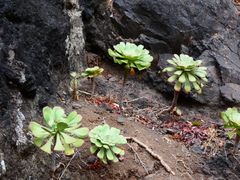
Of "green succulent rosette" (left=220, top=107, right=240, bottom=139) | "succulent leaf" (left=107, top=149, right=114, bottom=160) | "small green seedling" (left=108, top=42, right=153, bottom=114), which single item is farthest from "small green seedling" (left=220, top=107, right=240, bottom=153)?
"succulent leaf" (left=107, top=149, right=114, bottom=160)

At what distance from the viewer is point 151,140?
12.1ft

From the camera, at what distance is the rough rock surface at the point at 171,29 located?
5.48 meters

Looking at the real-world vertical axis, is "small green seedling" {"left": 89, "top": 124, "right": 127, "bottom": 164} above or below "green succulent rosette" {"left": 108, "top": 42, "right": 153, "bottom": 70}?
below

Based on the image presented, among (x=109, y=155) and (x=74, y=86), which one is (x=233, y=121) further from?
(x=74, y=86)

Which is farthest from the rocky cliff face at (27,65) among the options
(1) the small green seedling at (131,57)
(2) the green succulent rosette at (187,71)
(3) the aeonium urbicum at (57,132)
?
(2) the green succulent rosette at (187,71)

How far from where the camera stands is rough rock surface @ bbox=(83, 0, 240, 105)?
5.48m

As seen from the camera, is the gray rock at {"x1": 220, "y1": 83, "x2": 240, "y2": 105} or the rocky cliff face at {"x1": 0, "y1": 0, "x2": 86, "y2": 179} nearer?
the rocky cliff face at {"x1": 0, "y1": 0, "x2": 86, "y2": 179}

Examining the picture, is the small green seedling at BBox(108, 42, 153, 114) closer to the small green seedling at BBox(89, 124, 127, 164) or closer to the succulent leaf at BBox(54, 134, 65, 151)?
the small green seedling at BBox(89, 124, 127, 164)

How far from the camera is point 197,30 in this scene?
554 centimetres

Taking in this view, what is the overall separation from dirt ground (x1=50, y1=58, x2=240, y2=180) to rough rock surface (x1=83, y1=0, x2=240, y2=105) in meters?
0.68

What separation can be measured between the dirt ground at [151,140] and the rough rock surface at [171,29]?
681mm

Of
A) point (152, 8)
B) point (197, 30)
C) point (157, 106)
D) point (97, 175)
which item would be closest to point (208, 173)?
point (97, 175)

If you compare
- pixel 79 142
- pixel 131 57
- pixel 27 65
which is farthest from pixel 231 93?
pixel 27 65

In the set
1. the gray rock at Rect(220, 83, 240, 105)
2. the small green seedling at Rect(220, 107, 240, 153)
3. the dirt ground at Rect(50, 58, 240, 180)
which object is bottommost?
the dirt ground at Rect(50, 58, 240, 180)
